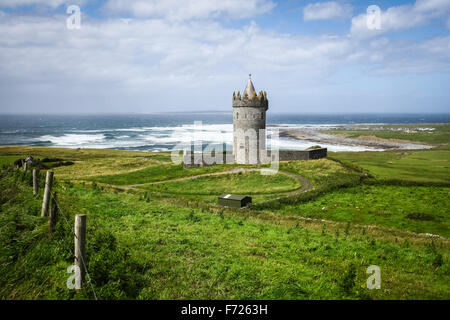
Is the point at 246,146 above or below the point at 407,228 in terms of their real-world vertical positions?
above

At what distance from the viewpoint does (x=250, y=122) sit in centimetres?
4262

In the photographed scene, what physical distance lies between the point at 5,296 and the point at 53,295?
1.02 metres

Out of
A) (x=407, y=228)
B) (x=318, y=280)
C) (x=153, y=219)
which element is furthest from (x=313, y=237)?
(x=407, y=228)

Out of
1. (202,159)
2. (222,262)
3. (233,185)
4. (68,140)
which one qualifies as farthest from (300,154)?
(68,140)

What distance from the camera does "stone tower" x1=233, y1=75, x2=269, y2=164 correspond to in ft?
139

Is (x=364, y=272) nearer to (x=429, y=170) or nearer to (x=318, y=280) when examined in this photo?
(x=318, y=280)

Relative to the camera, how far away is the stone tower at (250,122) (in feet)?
139

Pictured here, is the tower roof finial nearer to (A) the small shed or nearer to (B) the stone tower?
(B) the stone tower

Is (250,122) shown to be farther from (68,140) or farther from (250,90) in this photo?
(68,140)

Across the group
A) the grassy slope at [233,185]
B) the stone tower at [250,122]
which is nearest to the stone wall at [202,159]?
the stone tower at [250,122]

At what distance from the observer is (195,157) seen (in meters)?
44.1

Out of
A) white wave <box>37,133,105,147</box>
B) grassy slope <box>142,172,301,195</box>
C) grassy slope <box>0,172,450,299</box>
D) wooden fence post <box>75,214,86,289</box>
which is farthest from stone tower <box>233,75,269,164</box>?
white wave <box>37,133,105,147</box>

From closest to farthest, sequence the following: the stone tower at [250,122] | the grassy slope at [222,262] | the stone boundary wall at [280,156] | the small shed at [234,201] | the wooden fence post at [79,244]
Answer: the wooden fence post at [79,244]
the grassy slope at [222,262]
the small shed at [234,201]
the stone boundary wall at [280,156]
the stone tower at [250,122]

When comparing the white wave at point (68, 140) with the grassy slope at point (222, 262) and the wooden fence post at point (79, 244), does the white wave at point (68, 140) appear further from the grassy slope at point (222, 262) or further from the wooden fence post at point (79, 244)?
the wooden fence post at point (79, 244)
